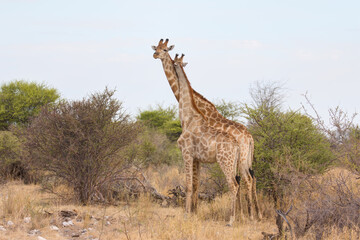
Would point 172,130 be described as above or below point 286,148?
above

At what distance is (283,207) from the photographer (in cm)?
888

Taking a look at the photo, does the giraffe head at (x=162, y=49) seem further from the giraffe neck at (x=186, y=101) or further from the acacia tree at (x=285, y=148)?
the acacia tree at (x=285, y=148)

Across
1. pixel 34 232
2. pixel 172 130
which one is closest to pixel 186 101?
pixel 34 232

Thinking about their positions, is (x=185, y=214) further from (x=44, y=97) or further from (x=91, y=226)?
(x=44, y=97)

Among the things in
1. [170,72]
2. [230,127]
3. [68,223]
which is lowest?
[68,223]

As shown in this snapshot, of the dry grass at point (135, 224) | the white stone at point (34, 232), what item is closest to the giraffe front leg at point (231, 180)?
the dry grass at point (135, 224)

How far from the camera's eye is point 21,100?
21250 millimetres

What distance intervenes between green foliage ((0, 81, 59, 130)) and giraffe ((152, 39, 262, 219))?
532 inches

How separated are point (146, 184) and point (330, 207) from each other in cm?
507

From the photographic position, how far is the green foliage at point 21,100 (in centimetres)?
2094

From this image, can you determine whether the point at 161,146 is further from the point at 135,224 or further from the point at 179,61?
the point at 135,224

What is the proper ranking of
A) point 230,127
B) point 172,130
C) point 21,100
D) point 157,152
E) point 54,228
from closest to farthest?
point 54,228 → point 230,127 → point 21,100 → point 157,152 → point 172,130

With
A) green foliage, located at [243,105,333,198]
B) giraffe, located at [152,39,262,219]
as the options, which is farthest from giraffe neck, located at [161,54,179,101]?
green foliage, located at [243,105,333,198]

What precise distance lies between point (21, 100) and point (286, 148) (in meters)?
16.1
